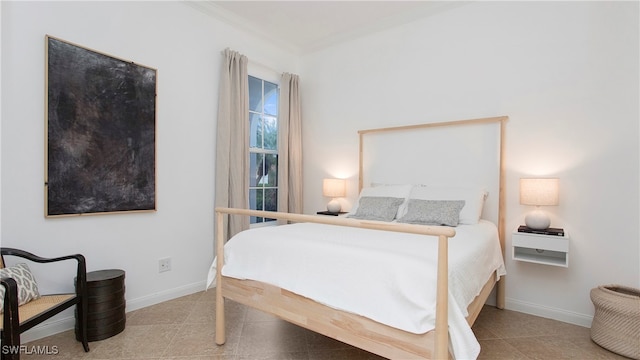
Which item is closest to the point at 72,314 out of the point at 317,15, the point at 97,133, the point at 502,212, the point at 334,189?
the point at 97,133

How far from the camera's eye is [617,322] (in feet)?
6.54

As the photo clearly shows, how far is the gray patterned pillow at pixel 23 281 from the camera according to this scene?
1.79 metres

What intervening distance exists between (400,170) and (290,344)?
1970 mm

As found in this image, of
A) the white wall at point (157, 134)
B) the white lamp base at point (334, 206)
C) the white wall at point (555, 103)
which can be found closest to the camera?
the white wall at point (157, 134)

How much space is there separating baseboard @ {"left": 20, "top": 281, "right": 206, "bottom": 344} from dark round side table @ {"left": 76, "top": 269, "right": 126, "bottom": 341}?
237mm

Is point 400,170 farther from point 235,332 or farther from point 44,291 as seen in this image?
point 44,291

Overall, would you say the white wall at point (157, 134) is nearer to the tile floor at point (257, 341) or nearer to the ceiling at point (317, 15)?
the ceiling at point (317, 15)

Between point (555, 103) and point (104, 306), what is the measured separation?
360 cm

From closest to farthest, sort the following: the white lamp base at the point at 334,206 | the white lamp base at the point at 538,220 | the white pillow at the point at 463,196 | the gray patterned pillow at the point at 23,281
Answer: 1. the gray patterned pillow at the point at 23,281
2. the white lamp base at the point at 538,220
3. the white pillow at the point at 463,196
4. the white lamp base at the point at 334,206

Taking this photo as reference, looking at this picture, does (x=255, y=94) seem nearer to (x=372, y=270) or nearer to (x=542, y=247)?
(x=372, y=270)

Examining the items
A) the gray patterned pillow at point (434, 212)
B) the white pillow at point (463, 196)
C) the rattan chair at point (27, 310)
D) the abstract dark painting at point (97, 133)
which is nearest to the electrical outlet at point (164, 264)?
the abstract dark painting at point (97, 133)

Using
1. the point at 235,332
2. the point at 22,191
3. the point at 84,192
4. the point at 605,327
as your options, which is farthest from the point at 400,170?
the point at 22,191

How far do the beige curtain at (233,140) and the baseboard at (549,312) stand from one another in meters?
2.54

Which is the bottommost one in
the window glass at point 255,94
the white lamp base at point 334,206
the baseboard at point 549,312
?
the baseboard at point 549,312
